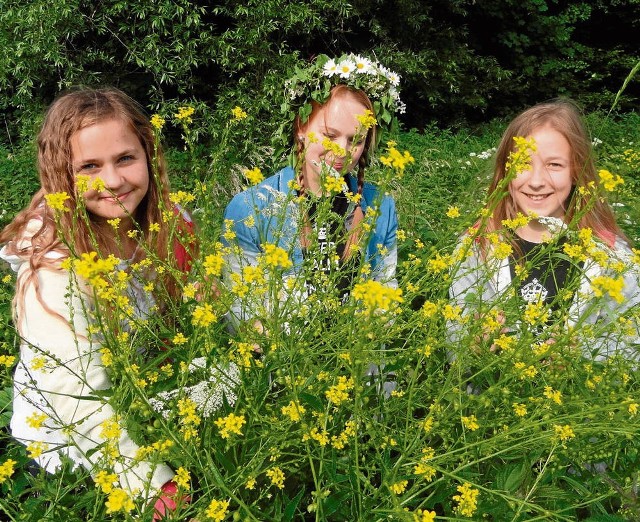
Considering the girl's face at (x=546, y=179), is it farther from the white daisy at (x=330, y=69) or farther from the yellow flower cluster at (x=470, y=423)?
the yellow flower cluster at (x=470, y=423)

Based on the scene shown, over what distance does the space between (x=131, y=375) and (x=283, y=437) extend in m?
0.28

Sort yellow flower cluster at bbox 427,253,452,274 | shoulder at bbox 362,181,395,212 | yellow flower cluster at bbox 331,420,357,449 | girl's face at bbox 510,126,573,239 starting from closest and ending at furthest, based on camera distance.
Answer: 1. yellow flower cluster at bbox 331,420,357,449
2. yellow flower cluster at bbox 427,253,452,274
3. girl's face at bbox 510,126,573,239
4. shoulder at bbox 362,181,395,212

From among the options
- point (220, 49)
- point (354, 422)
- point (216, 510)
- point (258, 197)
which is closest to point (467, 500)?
point (354, 422)

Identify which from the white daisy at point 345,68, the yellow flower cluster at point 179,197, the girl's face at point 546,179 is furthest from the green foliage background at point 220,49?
the yellow flower cluster at point 179,197

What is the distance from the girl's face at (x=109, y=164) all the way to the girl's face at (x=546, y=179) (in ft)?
4.61

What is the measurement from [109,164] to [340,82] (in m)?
1.02

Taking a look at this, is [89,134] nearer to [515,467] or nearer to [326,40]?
[515,467]

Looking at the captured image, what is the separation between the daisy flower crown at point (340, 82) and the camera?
2.44m

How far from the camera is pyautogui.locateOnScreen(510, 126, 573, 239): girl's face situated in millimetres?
2344

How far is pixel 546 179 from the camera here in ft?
7.69

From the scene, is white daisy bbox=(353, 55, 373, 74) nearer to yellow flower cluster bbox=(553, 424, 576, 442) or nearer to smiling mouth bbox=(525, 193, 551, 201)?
smiling mouth bbox=(525, 193, 551, 201)

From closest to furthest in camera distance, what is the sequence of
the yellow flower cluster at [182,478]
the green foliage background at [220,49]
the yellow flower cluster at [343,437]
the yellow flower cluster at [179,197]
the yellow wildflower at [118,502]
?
1. the yellow wildflower at [118,502]
2. the yellow flower cluster at [182,478]
3. the yellow flower cluster at [343,437]
4. the yellow flower cluster at [179,197]
5. the green foliage background at [220,49]

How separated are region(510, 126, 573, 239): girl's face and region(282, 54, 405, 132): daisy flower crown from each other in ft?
2.04

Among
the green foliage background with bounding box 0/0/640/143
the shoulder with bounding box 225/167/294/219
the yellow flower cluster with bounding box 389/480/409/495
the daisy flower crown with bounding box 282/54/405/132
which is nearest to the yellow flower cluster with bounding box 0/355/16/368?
the yellow flower cluster with bounding box 389/480/409/495
